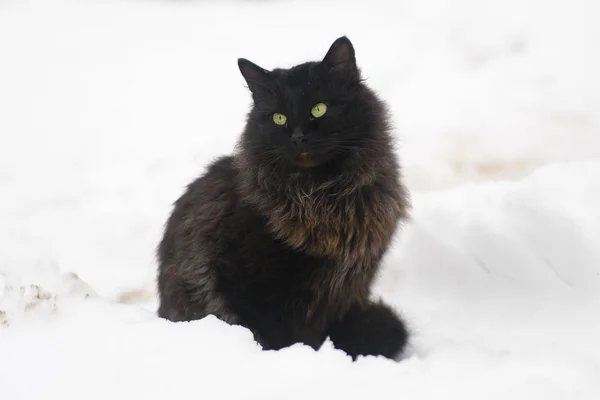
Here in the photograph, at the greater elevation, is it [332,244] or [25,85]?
[25,85]

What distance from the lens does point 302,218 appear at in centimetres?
221

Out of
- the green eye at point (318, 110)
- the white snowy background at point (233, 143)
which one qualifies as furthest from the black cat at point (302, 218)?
the white snowy background at point (233, 143)

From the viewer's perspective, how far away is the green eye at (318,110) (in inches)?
84.0

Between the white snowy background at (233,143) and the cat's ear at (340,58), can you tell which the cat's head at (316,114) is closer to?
the cat's ear at (340,58)

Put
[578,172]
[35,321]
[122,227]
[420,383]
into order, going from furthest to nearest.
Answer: [122,227], [578,172], [35,321], [420,383]

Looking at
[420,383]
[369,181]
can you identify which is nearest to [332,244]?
[369,181]

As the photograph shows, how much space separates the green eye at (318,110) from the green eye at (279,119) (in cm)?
11

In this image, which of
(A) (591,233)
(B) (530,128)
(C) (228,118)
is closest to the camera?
(A) (591,233)

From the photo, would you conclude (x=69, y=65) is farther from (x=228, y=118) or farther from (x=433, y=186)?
(x=433, y=186)

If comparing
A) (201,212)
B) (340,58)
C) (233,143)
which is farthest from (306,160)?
(233,143)

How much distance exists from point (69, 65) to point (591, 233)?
3.87 metres

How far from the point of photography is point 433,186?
3.61 m

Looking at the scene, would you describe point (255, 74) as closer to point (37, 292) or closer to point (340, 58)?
point (340, 58)

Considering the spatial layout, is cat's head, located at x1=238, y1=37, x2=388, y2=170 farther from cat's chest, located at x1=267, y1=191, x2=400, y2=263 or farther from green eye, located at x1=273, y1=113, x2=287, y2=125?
cat's chest, located at x1=267, y1=191, x2=400, y2=263
